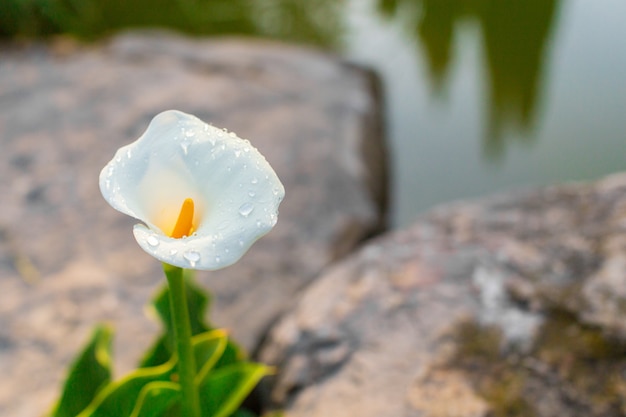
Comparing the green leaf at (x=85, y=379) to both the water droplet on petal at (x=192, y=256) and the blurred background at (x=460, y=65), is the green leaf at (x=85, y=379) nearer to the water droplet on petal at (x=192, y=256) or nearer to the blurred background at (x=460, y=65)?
the water droplet on petal at (x=192, y=256)

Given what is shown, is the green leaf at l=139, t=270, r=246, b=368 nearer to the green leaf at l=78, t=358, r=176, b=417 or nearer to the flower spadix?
the green leaf at l=78, t=358, r=176, b=417

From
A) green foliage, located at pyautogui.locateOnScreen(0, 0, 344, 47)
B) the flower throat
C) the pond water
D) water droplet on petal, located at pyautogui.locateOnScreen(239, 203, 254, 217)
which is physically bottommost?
Answer: the pond water

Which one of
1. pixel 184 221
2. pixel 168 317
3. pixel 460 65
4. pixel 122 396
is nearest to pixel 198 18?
pixel 460 65

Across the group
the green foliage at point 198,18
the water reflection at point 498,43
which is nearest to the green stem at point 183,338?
the water reflection at point 498,43

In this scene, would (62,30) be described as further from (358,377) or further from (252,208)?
Answer: (252,208)

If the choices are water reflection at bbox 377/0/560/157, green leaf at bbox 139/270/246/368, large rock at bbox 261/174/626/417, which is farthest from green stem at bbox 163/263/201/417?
water reflection at bbox 377/0/560/157

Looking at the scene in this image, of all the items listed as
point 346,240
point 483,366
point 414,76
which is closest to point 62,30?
point 414,76
